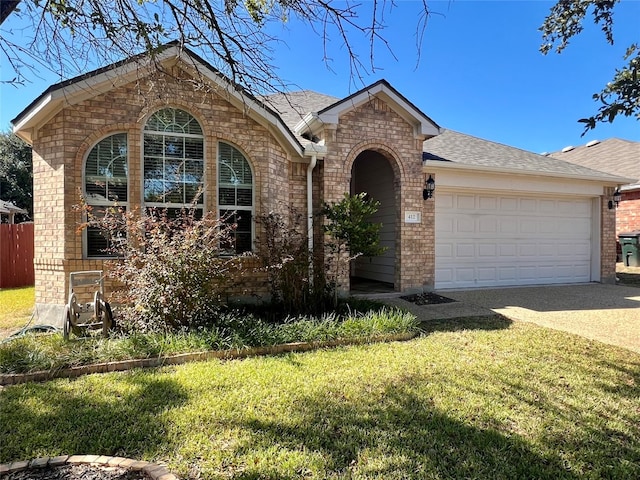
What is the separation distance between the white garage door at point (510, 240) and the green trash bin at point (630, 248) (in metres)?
5.26

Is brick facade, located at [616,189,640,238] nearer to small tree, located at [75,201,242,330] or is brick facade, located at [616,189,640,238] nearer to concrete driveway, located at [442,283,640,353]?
concrete driveway, located at [442,283,640,353]

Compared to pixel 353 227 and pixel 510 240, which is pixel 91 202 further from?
pixel 510 240

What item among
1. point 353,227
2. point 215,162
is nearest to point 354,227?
point 353,227

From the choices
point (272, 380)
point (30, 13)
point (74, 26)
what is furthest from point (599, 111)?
A: point (30, 13)

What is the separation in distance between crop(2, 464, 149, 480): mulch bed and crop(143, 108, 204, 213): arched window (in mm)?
4914

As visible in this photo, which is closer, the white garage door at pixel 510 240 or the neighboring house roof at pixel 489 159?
the neighboring house roof at pixel 489 159

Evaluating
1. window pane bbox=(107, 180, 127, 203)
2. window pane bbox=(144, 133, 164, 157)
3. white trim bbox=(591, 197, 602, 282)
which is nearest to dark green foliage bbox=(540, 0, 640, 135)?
window pane bbox=(144, 133, 164, 157)

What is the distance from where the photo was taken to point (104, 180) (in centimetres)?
673

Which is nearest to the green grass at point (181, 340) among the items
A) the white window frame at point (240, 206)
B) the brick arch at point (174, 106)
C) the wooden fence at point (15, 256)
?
the white window frame at point (240, 206)

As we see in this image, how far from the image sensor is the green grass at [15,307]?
6.96 meters

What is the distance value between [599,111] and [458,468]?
149 inches

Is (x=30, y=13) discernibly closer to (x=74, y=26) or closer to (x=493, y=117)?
(x=74, y=26)

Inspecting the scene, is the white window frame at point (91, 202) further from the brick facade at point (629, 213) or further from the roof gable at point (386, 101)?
the brick facade at point (629, 213)

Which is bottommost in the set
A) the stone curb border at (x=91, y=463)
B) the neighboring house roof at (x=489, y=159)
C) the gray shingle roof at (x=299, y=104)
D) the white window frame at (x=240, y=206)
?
the stone curb border at (x=91, y=463)
